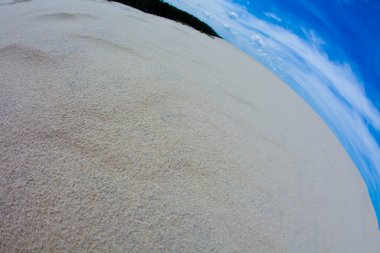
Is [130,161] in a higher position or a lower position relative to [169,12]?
lower

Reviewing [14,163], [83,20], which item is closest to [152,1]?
[83,20]

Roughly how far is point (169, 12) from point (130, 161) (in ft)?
30.3

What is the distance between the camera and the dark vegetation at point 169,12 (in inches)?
307

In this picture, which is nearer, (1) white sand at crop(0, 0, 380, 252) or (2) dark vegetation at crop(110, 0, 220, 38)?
(1) white sand at crop(0, 0, 380, 252)

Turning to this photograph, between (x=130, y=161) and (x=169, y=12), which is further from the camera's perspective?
(x=169, y=12)

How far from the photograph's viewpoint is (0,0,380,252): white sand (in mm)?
804

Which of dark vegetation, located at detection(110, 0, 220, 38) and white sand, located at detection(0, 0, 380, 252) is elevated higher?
dark vegetation, located at detection(110, 0, 220, 38)

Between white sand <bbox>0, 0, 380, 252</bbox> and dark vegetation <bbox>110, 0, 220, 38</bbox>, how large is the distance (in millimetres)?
6450

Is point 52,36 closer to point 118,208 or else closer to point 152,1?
point 118,208

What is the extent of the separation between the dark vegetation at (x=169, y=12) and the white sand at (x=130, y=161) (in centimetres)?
645

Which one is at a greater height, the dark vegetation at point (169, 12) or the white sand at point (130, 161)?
the dark vegetation at point (169, 12)

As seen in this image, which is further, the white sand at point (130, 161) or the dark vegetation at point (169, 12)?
the dark vegetation at point (169, 12)

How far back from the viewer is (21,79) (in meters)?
1.24

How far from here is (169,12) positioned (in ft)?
29.5
